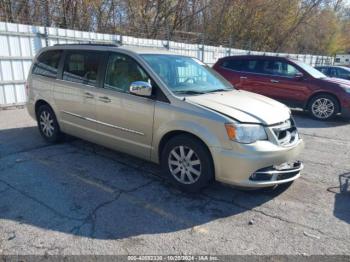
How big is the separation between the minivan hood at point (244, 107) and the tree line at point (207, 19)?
9220 millimetres

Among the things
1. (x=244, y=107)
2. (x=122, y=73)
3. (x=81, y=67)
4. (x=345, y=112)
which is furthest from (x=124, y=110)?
A: (x=345, y=112)

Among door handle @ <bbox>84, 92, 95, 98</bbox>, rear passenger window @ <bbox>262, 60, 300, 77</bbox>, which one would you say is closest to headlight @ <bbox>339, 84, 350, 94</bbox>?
rear passenger window @ <bbox>262, 60, 300, 77</bbox>

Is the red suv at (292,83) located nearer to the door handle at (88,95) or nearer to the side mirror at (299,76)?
the side mirror at (299,76)

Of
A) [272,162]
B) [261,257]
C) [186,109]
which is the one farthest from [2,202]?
[272,162]

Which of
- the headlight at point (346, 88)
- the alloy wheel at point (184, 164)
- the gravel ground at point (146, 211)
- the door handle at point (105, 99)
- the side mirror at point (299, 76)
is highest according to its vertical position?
the side mirror at point (299, 76)

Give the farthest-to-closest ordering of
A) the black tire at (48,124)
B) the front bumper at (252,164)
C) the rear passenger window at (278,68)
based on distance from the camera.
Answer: the rear passenger window at (278,68) < the black tire at (48,124) < the front bumper at (252,164)

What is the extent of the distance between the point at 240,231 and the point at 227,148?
873 millimetres

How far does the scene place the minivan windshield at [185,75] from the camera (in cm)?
390

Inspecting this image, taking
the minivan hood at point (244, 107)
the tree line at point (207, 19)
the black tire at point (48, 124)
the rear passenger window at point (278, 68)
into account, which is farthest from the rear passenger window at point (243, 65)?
the black tire at point (48, 124)

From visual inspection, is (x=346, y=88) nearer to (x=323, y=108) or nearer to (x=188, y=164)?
(x=323, y=108)

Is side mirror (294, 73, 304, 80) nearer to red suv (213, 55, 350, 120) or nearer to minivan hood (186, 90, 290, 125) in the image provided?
red suv (213, 55, 350, 120)

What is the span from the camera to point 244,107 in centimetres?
358

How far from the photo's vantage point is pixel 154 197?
3562mm

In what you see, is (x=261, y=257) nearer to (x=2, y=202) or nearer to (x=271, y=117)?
(x=271, y=117)
